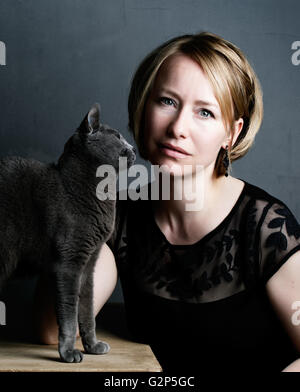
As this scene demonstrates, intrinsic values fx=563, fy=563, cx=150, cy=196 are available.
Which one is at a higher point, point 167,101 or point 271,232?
Answer: point 167,101

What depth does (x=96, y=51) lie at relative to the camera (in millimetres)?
1830

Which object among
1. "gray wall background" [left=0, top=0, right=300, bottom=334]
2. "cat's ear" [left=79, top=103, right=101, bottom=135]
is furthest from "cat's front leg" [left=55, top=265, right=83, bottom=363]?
"gray wall background" [left=0, top=0, right=300, bottom=334]

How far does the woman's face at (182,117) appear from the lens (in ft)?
4.00

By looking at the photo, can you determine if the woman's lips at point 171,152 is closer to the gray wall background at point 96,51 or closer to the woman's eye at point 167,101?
the woman's eye at point 167,101

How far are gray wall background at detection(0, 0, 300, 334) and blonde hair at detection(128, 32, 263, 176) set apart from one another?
489 mm

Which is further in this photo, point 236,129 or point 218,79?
point 236,129

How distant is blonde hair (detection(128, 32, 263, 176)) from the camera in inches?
49.6

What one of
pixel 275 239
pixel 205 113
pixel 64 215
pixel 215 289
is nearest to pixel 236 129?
pixel 205 113

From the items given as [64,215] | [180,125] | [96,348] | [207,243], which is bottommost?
[96,348]

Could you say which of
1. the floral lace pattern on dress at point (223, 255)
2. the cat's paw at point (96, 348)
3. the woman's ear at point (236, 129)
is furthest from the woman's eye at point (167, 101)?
the cat's paw at point (96, 348)

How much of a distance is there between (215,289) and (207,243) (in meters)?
0.12

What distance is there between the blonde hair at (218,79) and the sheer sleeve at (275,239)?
19 centimetres

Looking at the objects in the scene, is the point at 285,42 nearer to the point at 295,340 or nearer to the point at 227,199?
the point at 227,199

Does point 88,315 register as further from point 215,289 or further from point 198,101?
point 198,101
